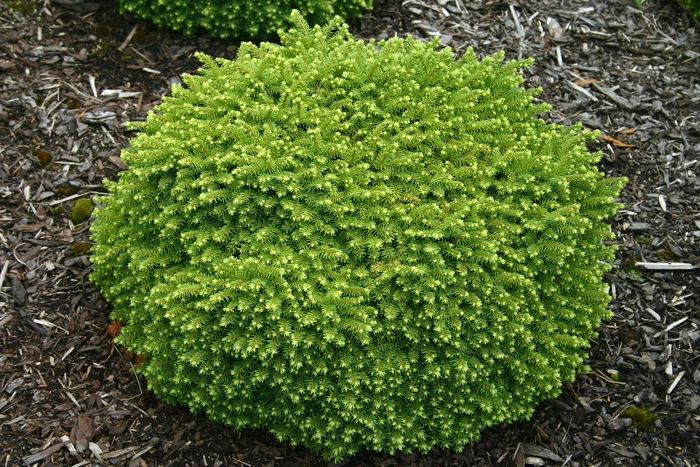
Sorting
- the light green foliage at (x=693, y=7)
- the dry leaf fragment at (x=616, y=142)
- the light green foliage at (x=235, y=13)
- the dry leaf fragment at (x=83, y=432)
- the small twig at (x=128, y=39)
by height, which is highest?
the light green foliage at (x=693, y=7)

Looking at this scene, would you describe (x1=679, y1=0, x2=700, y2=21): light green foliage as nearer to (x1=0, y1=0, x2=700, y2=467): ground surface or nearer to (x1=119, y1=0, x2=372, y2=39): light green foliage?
(x1=0, y1=0, x2=700, y2=467): ground surface

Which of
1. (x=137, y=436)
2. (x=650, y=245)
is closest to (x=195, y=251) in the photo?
(x=137, y=436)

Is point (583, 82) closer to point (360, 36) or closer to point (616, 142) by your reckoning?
point (616, 142)

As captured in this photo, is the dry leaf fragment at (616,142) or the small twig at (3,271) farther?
the dry leaf fragment at (616,142)

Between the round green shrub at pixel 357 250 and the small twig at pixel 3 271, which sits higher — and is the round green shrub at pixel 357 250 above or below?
above

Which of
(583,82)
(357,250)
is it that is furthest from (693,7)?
(357,250)

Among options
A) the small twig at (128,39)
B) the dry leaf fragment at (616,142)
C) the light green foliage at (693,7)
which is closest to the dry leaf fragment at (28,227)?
the small twig at (128,39)

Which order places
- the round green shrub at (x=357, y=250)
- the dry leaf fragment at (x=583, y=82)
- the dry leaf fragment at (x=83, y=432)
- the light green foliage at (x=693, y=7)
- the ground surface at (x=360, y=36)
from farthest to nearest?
the light green foliage at (x=693, y=7), the dry leaf fragment at (x=583, y=82), the ground surface at (x=360, y=36), the dry leaf fragment at (x=83, y=432), the round green shrub at (x=357, y=250)

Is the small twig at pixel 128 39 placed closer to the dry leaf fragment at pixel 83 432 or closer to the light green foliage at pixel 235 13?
the light green foliage at pixel 235 13
